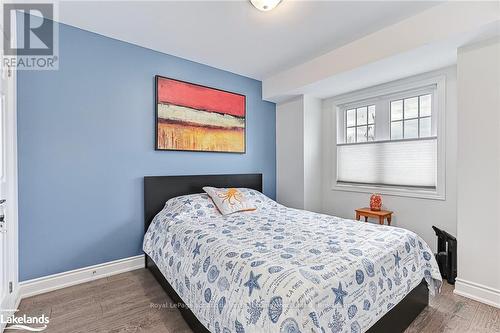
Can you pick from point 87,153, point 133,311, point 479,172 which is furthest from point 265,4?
point 133,311

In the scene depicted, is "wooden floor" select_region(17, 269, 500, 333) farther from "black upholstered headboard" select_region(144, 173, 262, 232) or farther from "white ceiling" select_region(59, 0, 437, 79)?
"white ceiling" select_region(59, 0, 437, 79)

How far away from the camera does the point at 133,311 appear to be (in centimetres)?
192

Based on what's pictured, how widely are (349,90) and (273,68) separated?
1144 millimetres

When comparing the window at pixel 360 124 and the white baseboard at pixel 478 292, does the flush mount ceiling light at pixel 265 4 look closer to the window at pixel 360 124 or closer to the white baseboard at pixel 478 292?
the window at pixel 360 124

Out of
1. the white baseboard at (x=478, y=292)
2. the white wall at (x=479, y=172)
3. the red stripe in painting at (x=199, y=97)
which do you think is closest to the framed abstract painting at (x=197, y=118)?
the red stripe in painting at (x=199, y=97)

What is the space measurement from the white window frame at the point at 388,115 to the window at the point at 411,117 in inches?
2.5

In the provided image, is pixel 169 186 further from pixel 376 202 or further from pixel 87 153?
pixel 376 202

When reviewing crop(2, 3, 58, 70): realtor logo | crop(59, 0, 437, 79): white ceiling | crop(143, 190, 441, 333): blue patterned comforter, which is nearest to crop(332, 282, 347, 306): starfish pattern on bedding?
crop(143, 190, 441, 333): blue patterned comforter

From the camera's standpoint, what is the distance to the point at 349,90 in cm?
350

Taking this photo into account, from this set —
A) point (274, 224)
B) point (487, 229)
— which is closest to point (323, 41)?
point (274, 224)

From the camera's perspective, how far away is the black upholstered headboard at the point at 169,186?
2740mm

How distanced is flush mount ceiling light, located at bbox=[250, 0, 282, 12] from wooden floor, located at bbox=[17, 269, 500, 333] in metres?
2.52

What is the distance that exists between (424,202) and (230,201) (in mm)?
2286

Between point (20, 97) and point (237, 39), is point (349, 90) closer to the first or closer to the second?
point (237, 39)
